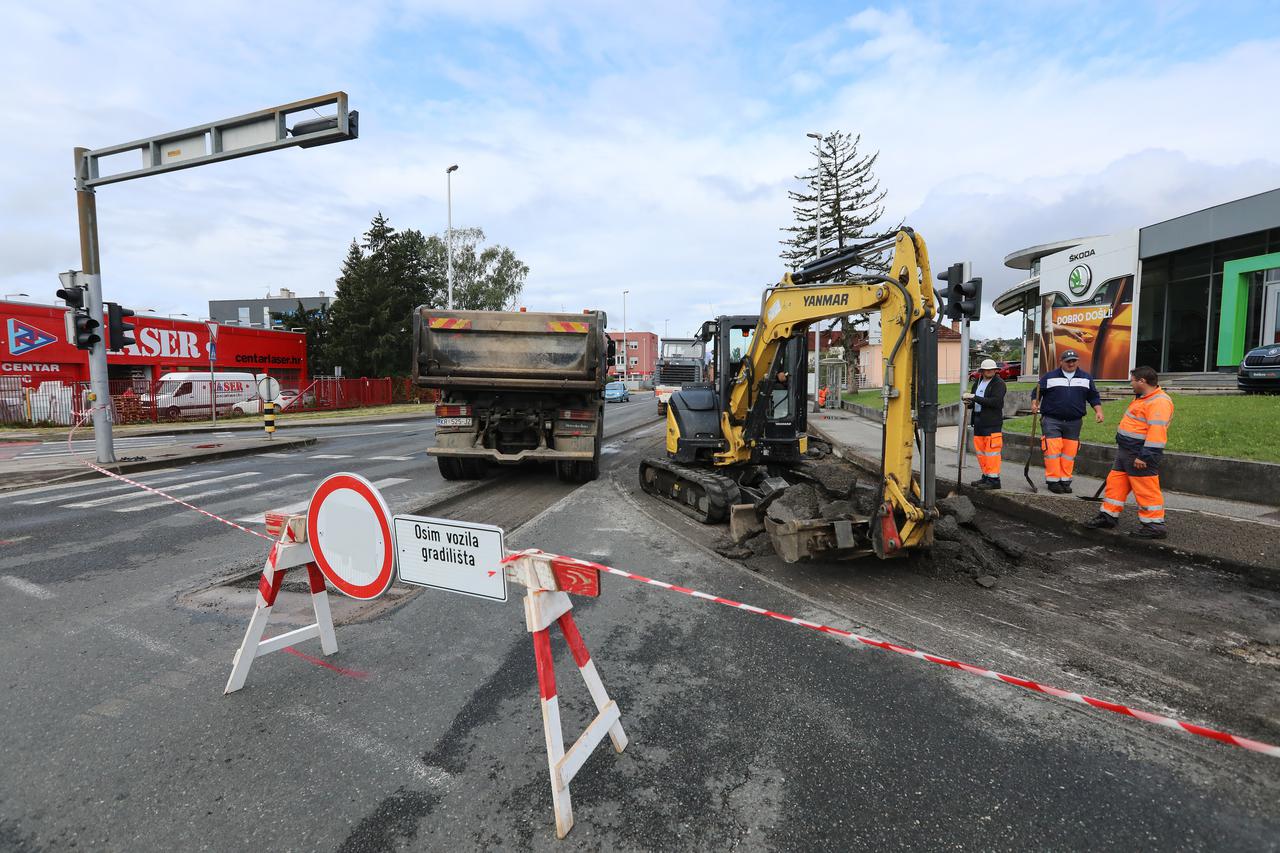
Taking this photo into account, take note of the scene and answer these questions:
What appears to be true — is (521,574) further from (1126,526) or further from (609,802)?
(1126,526)

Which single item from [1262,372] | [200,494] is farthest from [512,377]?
[1262,372]

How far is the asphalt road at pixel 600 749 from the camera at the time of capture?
235cm

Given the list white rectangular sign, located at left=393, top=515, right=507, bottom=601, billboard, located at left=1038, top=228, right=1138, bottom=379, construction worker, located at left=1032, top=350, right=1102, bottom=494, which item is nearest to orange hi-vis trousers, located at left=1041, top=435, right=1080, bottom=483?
construction worker, located at left=1032, top=350, right=1102, bottom=494

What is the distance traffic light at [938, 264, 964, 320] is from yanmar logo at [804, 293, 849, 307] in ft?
2.80

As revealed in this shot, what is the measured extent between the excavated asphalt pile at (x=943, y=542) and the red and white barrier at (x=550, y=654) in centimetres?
282

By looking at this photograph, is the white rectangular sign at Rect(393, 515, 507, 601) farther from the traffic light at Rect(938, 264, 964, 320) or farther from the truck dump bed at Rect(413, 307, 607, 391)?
the truck dump bed at Rect(413, 307, 607, 391)

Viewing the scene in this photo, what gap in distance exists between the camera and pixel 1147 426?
623 centimetres

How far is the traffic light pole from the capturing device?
11.0 metres

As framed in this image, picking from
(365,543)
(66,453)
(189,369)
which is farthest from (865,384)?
(365,543)

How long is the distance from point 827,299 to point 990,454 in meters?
4.27

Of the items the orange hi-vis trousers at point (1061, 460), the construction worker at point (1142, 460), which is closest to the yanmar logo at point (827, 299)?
the construction worker at point (1142, 460)

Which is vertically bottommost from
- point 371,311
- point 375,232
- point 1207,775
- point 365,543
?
point 1207,775

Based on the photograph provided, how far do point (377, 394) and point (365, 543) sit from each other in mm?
36346

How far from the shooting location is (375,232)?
Answer: 45.4 metres
